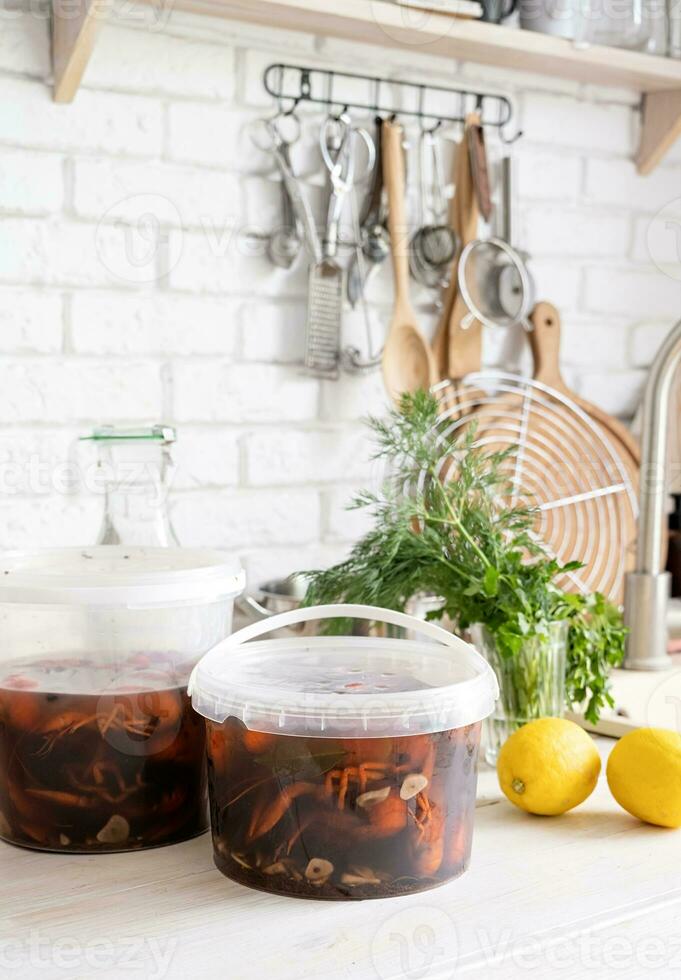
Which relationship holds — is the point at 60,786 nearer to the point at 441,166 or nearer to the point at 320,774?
the point at 320,774

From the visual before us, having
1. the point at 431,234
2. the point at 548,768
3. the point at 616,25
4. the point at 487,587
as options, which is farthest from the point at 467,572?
the point at 616,25

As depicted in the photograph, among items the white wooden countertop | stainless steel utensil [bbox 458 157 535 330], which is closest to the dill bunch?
the white wooden countertop

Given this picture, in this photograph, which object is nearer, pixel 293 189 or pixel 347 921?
pixel 347 921

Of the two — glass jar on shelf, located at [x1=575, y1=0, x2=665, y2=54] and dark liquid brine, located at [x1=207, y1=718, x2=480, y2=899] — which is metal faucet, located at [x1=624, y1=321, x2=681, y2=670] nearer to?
glass jar on shelf, located at [x1=575, y1=0, x2=665, y2=54]

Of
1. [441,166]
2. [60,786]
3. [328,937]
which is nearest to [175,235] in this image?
[441,166]

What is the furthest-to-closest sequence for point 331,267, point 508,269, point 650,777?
point 508,269
point 331,267
point 650,777

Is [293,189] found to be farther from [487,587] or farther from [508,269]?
[487,587]

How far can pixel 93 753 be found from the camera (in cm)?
74

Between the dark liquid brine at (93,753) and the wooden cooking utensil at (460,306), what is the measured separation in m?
0.80

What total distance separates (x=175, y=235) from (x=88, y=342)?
0.51 ft

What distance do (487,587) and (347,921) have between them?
0.33m

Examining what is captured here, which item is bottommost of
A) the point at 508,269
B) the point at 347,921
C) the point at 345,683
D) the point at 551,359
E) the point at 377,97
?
the point at 347,921

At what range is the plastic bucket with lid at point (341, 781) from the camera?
0.68 meters

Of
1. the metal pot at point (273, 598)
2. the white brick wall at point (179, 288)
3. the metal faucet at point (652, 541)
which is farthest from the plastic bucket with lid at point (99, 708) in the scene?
the metal faucet at point (652, 541)
